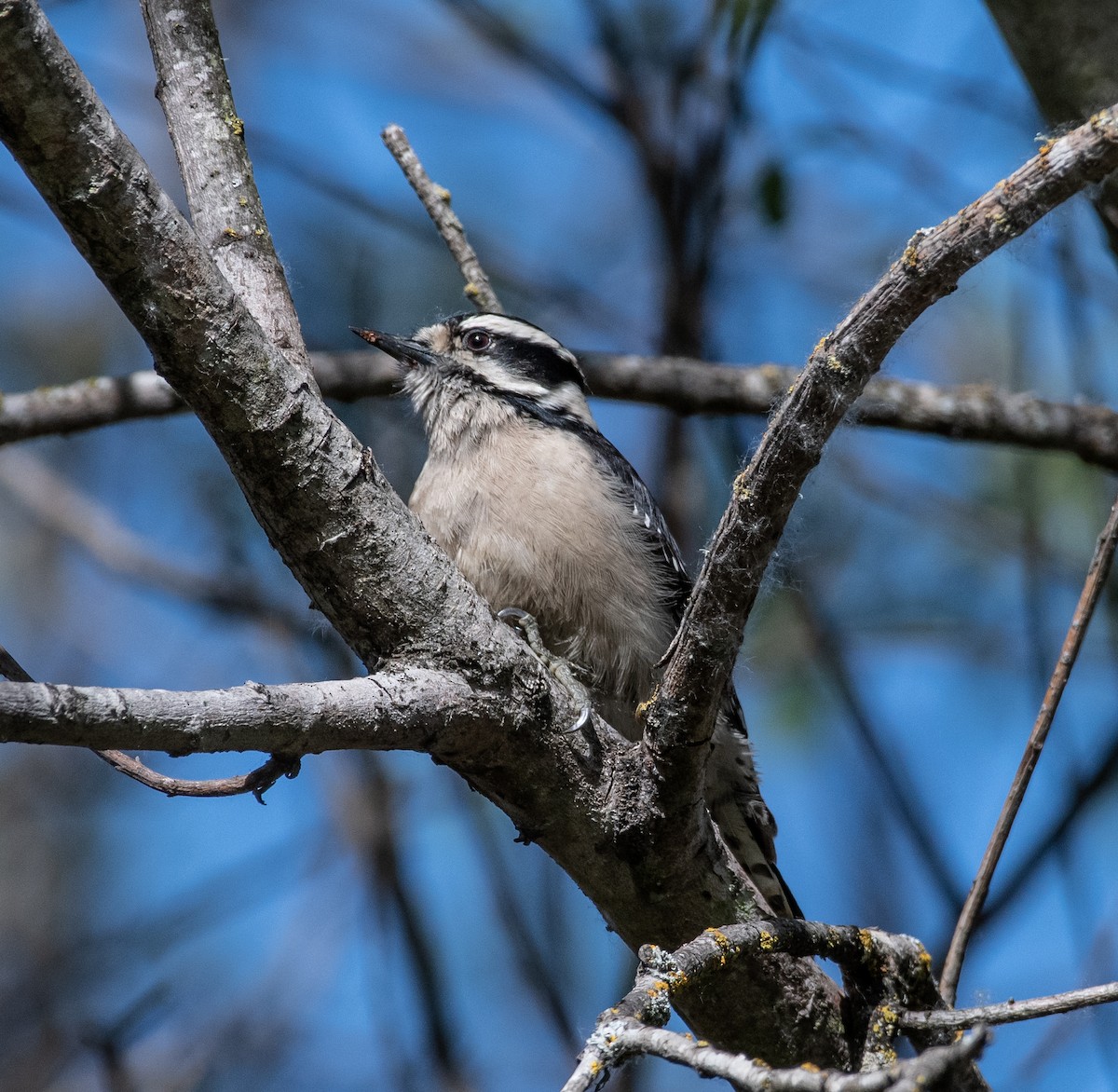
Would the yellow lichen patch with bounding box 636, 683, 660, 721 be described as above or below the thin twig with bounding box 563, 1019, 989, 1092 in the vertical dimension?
above

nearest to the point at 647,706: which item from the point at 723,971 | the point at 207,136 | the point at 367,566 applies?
the point at 723,971

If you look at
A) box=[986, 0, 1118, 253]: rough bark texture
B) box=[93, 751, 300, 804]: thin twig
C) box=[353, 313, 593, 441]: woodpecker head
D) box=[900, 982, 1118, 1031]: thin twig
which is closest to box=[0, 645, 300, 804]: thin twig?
box=[93, 751, 300, 804]: thin twig

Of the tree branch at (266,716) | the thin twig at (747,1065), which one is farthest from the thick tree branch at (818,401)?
the thin twig at (747,1065)

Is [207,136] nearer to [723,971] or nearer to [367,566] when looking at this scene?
[367,566]

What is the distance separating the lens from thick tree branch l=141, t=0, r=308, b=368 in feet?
10.3

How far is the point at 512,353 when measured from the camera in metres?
5.54

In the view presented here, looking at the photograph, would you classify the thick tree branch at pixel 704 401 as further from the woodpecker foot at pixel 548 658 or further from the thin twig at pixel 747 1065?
the thin twig at pixel 747 1065

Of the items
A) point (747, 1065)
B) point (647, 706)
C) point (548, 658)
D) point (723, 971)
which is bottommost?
point (747, 1065)

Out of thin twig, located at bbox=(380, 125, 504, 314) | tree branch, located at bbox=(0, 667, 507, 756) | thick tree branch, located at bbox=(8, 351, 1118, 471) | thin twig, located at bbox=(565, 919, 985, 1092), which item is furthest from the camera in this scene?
thick tree branch, located at bbox=(8, 351, 1118, 471)

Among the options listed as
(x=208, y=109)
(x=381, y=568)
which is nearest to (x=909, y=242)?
(x=381, y=568)

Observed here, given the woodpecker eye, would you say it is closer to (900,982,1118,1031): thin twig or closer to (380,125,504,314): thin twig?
(380,125,504,314): thin twig

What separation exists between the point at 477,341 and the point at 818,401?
3.19 metres

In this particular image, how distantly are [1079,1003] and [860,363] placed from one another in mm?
1333

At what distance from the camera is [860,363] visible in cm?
245
